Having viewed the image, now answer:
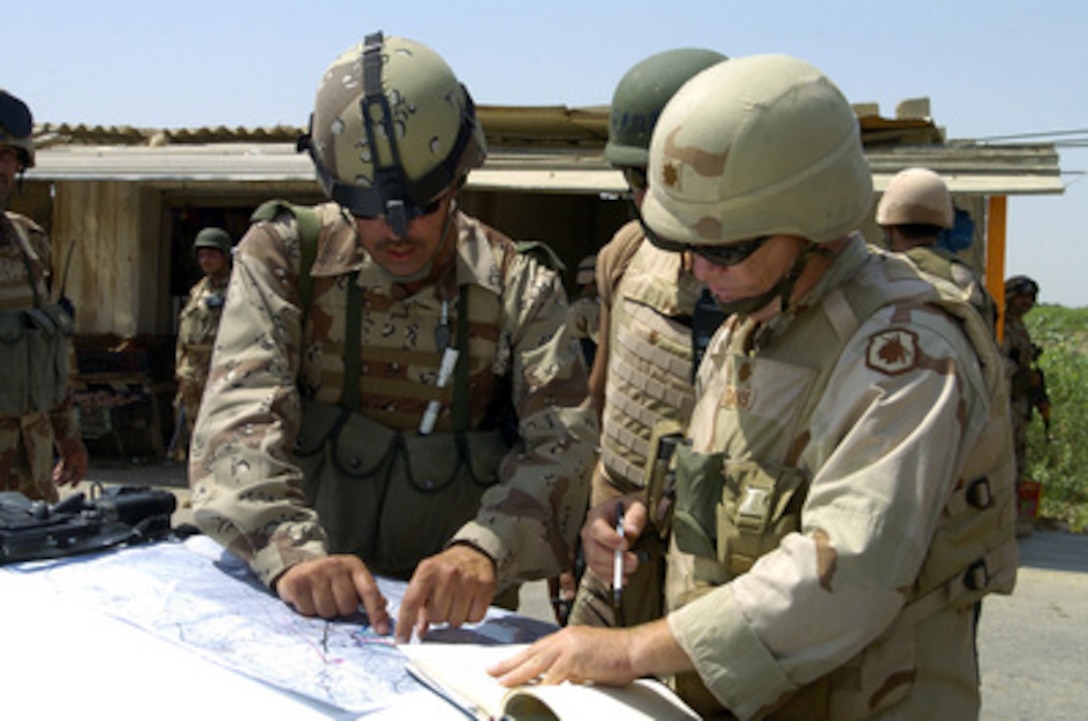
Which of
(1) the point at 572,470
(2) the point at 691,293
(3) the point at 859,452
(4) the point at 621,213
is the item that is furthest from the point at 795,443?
(4) the point at 621,213

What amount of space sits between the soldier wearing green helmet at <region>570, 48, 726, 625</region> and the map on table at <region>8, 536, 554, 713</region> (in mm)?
951

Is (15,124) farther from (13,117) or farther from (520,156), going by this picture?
(520,156)

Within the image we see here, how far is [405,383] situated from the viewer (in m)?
2.42

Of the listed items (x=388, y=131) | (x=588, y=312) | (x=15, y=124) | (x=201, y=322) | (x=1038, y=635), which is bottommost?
(x=1038, y=635)

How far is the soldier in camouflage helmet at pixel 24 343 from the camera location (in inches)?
172

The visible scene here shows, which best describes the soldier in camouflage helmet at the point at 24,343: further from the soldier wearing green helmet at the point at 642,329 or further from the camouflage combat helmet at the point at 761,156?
the camouflage combat helmet at the point at 761,156

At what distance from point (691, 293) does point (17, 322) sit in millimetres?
2922

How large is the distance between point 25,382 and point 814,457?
3.79 m

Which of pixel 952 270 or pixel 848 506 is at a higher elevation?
pixel 952 270

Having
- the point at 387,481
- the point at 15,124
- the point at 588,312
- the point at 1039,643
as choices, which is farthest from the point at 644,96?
the point at 588,312

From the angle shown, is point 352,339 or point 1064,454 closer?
point 352,339

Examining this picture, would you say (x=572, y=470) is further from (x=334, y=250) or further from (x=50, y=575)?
(x=50, y=575)

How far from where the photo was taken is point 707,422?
1.89 metres

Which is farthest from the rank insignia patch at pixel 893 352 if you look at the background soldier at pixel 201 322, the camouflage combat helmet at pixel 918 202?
the background soldier at pixel 201 322
